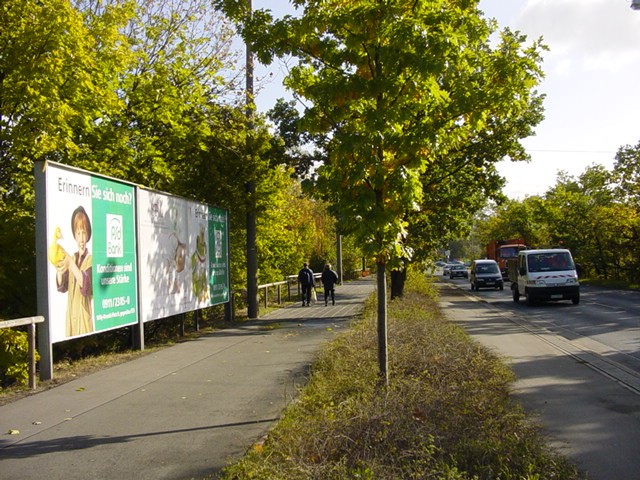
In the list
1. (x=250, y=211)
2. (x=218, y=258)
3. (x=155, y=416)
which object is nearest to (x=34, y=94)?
(x=155, y=416)

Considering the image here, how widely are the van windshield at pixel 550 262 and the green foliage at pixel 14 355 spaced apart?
19.0 metres

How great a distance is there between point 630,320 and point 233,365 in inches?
472

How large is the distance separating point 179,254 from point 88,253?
4.12 meters

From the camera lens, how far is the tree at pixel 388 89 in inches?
250

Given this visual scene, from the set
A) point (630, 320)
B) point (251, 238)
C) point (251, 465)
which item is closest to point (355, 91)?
point (251, 465)

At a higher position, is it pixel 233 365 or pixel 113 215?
pixel 113 215

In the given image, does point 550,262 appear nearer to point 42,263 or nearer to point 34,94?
point 34,94

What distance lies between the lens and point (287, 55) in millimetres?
7242

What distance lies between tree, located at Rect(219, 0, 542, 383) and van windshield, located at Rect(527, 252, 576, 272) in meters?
17.8

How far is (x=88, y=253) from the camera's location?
33.2ft

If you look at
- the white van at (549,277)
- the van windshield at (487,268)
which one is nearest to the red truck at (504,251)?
the van windshield at (487,268)

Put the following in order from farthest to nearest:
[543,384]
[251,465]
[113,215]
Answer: [113,215] < [543,384] < [251,465]

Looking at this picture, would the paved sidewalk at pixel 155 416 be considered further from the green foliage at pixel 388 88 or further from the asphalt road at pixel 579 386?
the asphalt road at pixel 579 386

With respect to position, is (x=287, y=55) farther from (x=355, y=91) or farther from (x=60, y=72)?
(x=60, y=72)
